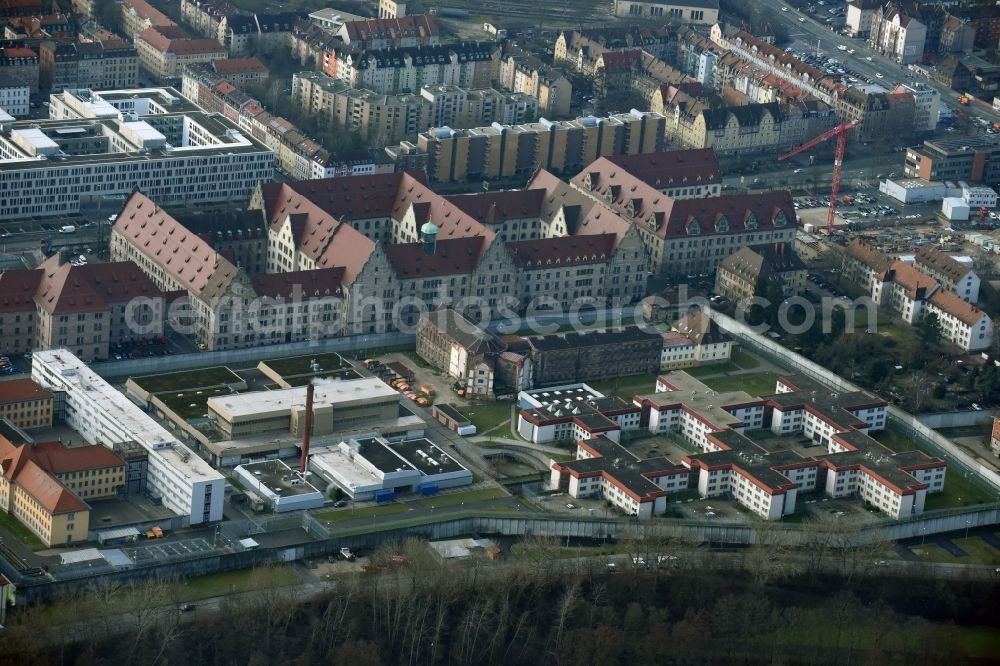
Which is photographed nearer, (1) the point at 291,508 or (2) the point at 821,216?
(1) the point at 291,508

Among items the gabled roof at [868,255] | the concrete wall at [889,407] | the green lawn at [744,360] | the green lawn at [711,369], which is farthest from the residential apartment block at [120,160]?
the gabled roof at [868,255]

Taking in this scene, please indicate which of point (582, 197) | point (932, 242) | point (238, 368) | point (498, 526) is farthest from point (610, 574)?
point (932, 242)

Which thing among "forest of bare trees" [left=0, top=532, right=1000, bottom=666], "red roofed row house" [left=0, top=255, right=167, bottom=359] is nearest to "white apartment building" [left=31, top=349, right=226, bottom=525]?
"red roofed row house" [left=0, top=255, right=167, bottom=359]

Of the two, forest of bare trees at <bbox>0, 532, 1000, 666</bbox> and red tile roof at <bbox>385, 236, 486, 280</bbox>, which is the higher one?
red tile roof at <bbox>385, 236, 486, 280</bbox>

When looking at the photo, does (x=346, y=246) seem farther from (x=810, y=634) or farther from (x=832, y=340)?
(x=810, y=634)

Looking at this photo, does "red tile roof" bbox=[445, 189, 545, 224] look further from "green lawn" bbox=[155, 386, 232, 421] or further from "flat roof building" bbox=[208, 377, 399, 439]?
"green lawn" bbox=[155, 386, 232, 421]

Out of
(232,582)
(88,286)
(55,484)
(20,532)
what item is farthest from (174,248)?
(232,582)

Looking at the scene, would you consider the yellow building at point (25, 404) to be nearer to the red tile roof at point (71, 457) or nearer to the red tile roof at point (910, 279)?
the red tile roof at point (71, 457)
